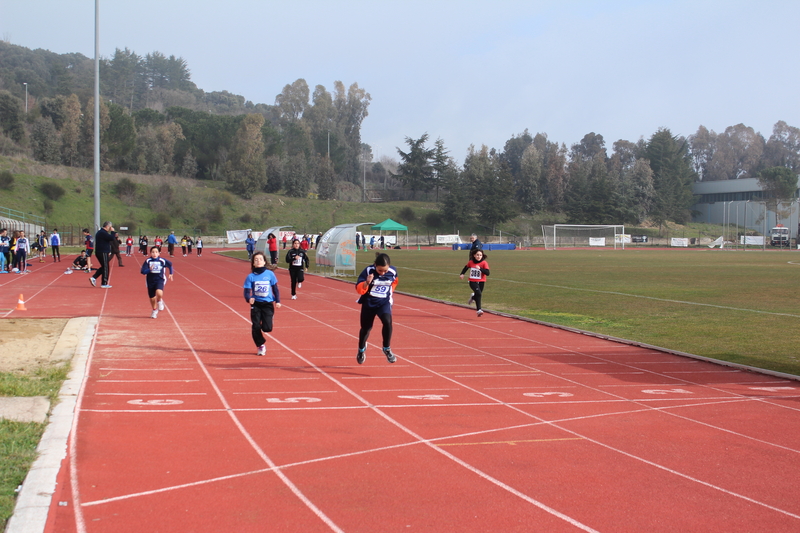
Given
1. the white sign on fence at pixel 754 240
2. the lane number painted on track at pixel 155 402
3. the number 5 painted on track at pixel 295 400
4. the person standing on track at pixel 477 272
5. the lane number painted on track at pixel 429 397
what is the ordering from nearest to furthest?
the lane number painted on track at pixel 155 402
the number 5 painted on track at pixel 295 400
the lane number painted on track at pixel 429 397
the person standing on track at pixel 477 272
the white sign on fence at pixel 754 240

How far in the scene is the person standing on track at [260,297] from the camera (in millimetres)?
10648

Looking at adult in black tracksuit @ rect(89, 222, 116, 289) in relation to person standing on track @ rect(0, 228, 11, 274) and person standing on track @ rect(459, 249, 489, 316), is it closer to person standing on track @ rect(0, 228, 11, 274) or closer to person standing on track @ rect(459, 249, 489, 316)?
person standing on track @ rect(0, 228, 11, 274)

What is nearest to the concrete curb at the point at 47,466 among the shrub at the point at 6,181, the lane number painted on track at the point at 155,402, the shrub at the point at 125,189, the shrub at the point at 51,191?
the lane number painted on track at the point at 155,402

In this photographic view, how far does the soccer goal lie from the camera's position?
3199 inches

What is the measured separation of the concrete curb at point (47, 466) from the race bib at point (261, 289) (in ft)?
8.80

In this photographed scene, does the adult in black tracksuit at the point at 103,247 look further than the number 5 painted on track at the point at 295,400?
Yes

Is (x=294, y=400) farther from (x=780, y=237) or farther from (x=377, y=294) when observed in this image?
(x=780, y=237)

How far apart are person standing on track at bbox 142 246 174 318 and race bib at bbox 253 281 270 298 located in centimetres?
466

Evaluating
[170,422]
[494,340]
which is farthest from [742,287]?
[170,422]

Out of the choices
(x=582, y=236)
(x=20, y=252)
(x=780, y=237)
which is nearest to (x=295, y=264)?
(x=20, y=252)

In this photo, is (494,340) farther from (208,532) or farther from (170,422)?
(208,532)

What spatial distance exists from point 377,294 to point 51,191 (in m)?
69.7

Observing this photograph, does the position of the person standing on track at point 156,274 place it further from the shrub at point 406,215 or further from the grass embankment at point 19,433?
the shrub at point 406,215

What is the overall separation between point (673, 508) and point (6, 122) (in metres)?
94.5
